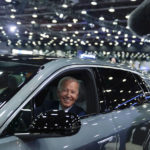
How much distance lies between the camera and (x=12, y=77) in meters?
2.01

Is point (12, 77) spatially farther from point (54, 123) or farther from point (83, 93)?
point (83, 93)

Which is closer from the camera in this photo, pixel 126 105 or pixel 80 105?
pixel 80 105

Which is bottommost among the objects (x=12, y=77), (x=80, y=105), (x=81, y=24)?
(x=80, y=105)

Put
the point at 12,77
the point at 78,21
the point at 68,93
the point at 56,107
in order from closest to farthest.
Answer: the point at 12,77 → the point at 68,93 → the point at 56,107 → the point at 78,21

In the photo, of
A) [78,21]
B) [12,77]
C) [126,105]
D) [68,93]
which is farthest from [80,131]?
[78,21]

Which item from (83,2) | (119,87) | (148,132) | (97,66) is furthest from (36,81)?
(83,2)

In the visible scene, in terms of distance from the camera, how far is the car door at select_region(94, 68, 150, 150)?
2.56m

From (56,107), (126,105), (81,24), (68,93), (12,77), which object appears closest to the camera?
(12,77)

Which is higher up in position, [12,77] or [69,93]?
[12,77]

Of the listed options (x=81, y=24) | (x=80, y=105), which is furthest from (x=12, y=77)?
(x=81, y=24)

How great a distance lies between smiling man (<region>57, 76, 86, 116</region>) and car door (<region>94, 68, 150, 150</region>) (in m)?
0.25

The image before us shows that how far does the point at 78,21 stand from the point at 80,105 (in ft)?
→ 85.1

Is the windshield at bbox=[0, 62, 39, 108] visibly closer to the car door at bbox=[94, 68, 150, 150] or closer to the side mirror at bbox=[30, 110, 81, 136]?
the side mirror at bbox=[30, 110, 81, 136]

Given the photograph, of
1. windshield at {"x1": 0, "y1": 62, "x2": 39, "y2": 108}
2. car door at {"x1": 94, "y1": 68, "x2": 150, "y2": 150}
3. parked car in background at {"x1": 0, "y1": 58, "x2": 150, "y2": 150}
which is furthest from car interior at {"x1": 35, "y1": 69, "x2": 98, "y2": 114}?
windshield at {"x1": 0, "y1": 62, "x2": 39, "y2": 108}
